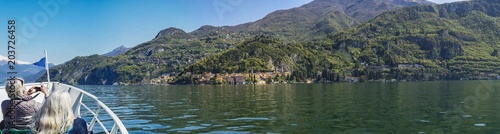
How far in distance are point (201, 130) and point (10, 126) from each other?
17281 millimetres

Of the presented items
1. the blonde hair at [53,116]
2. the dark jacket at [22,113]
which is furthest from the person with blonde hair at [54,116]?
the dark jacket at [22,113]

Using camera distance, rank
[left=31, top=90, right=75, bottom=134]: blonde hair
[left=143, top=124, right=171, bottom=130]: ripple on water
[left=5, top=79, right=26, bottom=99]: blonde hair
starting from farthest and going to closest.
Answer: [left=143, top=124, right=171, bottom=130]: ripple on water < [left=5, top=79, right=26, bottom=99]: blonde hair < [left=31, top=90, right=75, bottom=134]: blonde hair

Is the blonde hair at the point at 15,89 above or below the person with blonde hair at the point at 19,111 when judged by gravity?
above

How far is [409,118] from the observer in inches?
1286

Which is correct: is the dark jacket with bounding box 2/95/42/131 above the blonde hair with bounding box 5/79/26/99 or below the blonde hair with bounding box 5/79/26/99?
below

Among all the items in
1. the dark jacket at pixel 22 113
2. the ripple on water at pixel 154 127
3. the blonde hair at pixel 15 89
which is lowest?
the ripple on water at pixel 154 127

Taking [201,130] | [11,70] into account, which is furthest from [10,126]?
[201,130]

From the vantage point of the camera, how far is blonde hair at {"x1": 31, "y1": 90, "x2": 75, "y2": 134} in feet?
25.3

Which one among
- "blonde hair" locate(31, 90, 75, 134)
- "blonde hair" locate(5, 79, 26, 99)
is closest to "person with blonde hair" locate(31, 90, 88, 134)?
"blonde hair" locate(31, 90, 75, 134)

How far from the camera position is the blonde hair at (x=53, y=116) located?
7699mm

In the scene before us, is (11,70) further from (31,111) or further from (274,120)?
(274,120)

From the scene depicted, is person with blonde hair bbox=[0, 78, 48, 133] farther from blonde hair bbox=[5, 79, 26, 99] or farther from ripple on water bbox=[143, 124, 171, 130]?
ripple on water bbox=[143, 124, 171, 130]

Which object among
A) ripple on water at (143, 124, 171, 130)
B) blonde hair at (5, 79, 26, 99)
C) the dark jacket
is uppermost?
blonde hair at (5, 79, 26, 99)

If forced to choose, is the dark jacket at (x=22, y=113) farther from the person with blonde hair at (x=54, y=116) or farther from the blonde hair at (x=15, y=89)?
the person with blonde hair at (x=54, y=116)
